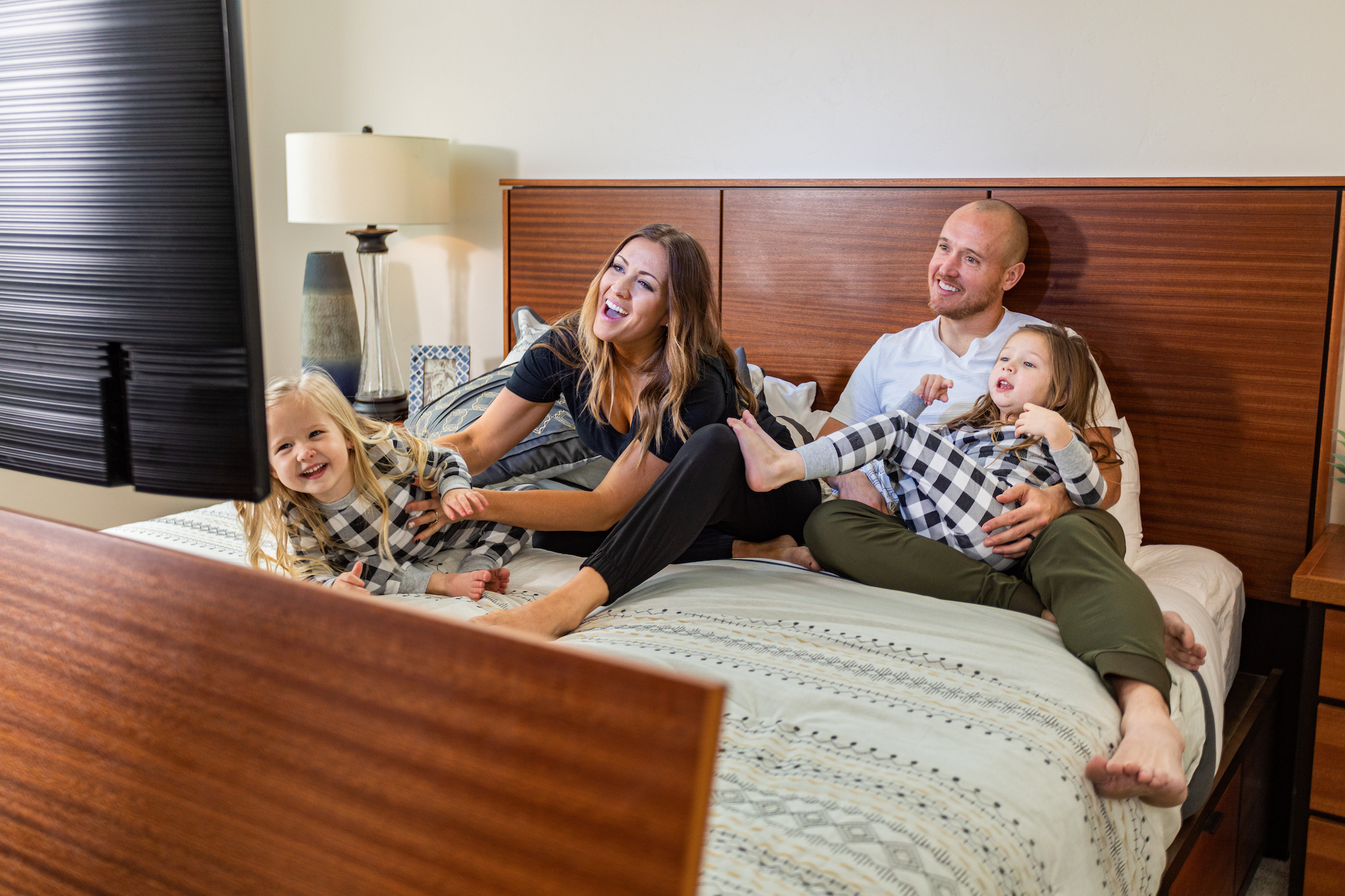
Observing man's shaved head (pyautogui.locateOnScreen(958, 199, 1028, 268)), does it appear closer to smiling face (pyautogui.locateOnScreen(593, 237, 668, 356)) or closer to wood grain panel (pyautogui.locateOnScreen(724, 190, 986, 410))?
wood grain panel (pyautogui.locateOnScreen(724, 190, 986, 410))

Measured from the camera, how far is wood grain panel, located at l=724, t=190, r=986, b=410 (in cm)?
230

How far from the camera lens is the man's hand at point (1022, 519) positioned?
1641mm

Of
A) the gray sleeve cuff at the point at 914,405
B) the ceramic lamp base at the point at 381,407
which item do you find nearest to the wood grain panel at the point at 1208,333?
the gray sleeve cuff at the point at 914,405

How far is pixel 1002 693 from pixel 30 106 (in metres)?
1.18

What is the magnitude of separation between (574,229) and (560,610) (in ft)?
5.12

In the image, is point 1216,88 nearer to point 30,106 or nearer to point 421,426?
point 421,426

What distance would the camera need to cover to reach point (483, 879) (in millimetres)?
456

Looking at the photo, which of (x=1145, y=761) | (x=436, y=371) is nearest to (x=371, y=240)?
(x=436, y=371)

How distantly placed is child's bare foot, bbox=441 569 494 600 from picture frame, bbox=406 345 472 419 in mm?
1341

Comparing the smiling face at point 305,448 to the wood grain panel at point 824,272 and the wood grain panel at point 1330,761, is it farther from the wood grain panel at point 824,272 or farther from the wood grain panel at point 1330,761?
the wood grain panel at point 1330,761

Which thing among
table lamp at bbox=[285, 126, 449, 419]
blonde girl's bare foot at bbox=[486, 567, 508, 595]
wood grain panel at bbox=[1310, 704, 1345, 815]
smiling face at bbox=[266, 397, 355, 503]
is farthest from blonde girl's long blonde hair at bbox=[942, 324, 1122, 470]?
table lamp at bbox=[285, 126, 449, 419]

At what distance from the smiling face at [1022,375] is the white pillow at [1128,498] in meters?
0.23

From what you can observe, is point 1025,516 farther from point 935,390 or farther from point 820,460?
point 935,390

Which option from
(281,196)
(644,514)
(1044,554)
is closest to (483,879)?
(644,514)
